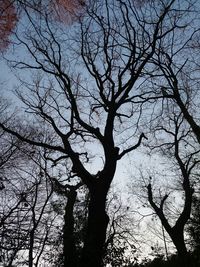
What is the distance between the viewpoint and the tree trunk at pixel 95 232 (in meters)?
7.02

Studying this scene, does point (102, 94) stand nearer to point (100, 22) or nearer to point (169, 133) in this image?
point (100, 22)

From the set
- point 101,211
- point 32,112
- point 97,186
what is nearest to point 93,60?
point 32,112

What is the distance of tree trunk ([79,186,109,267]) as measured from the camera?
23.0ft

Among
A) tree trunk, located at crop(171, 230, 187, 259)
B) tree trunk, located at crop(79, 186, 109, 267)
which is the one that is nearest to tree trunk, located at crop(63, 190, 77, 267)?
tree trunk, located at crop(79, 186, 109, 267)

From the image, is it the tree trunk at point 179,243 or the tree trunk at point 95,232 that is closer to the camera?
the tree trunk at point 95,232

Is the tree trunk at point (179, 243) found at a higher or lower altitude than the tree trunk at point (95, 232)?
higher

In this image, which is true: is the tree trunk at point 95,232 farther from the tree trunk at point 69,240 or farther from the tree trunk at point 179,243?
the tree trunk at point 179,243

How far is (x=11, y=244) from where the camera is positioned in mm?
13391

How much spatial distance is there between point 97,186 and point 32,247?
11.9 meters

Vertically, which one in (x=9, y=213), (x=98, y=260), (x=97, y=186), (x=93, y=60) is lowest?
(x=98, y=260)

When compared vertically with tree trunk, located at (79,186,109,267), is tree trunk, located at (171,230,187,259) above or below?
above

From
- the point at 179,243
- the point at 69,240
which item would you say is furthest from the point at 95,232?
the point at 179,243

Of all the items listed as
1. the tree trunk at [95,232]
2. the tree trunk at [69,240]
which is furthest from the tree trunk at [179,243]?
the tree trunk at [95,232]

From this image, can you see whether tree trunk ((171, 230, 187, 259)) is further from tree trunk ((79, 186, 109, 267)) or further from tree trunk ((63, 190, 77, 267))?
tree trunk ((79, 186, 109, 267))
